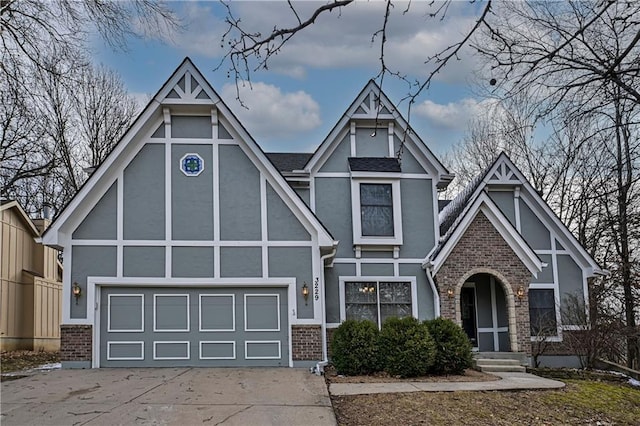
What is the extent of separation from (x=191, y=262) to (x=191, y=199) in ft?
4.88

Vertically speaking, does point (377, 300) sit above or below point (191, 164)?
below

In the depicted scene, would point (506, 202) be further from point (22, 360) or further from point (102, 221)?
point (22, 360)

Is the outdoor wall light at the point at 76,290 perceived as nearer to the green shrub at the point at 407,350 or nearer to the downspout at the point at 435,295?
the green shrub at the point at 407,350

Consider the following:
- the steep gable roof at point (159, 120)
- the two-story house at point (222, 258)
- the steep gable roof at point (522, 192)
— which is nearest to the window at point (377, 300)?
the two-story house at point (222, 258)

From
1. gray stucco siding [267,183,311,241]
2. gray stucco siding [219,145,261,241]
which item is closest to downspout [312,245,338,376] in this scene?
gray stucco siding [267,183,311,241]

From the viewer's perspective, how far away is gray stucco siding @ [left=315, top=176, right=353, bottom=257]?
1680cm

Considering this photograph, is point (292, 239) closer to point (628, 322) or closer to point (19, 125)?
point (628, 322)

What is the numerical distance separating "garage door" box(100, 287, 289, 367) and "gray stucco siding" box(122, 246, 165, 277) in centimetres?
39

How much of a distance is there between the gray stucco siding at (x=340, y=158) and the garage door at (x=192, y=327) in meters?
4.02

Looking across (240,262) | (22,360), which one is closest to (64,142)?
(22,360)

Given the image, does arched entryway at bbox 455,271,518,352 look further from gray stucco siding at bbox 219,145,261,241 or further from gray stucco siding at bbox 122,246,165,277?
gray stucco siding at bbox 122,246,165,277

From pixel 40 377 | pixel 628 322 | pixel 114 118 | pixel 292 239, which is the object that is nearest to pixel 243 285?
pixel 292 239

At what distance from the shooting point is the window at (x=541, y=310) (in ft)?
57.4

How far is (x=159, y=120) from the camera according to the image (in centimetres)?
1531
